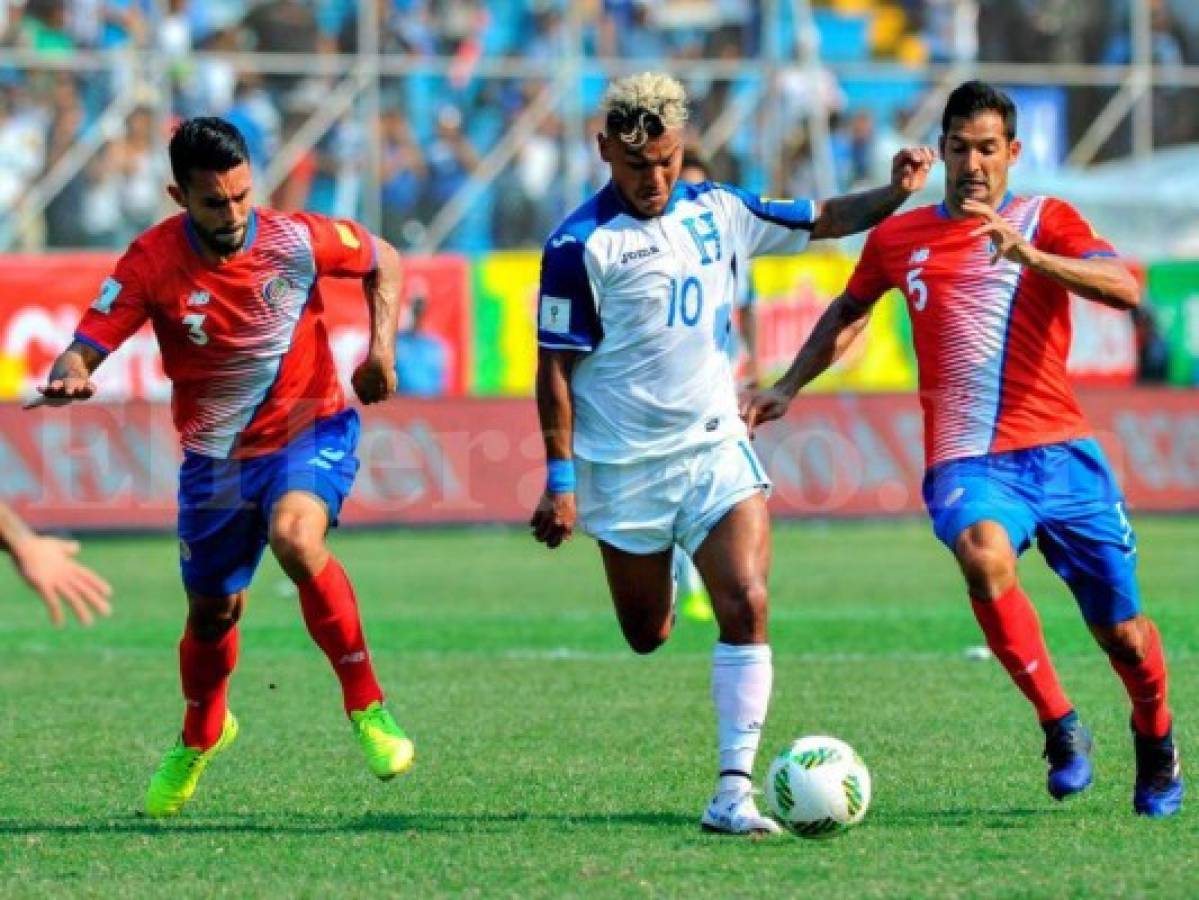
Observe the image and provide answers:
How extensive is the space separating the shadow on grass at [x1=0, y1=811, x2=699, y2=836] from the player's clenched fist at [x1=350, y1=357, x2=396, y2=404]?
1.40 metres

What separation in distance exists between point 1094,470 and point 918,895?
6.80 ft

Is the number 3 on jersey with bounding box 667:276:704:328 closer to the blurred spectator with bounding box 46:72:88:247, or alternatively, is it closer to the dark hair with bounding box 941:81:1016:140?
the dark hair with bounding box 941:81:1016:140

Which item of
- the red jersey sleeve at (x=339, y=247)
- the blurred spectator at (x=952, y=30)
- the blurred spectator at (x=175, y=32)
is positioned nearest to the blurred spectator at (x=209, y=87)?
the blurred spectator at (x=175, y=32)

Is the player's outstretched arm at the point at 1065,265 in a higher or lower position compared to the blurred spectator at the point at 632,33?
lower

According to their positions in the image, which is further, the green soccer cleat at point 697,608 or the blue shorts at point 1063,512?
the green soccer cleat at point 697,608

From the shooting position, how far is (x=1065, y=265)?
7.36m

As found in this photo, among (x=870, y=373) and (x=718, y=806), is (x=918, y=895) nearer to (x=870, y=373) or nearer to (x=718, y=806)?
(x=718, y=806)

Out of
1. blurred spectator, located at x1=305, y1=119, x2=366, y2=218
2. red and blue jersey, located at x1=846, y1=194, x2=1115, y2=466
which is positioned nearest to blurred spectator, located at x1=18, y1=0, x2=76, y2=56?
blurred spectator, located at x1=305, y1=119, x2=366, y2=218

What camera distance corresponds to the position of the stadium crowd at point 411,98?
2398 cm

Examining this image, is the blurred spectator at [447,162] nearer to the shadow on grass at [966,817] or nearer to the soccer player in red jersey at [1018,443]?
the soccer player in red jersey at [1018,443]

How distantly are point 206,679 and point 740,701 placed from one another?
2.09m

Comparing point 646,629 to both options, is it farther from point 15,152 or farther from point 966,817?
point 15,152

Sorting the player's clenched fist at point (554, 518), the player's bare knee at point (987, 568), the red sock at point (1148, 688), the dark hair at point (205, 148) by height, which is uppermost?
the dark hair at point (205, 148)

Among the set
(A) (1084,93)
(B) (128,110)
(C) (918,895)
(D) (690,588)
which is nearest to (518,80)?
(B) (128,110)
